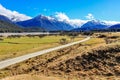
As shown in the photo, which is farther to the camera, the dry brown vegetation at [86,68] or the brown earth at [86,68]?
the brown earth at [86,68]

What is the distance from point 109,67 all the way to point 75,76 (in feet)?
19.6

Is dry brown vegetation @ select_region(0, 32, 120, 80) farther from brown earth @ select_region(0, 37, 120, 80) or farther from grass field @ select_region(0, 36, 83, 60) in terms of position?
grass field @ select_region(0, 36, 83, 60)

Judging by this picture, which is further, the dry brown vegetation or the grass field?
the grass field

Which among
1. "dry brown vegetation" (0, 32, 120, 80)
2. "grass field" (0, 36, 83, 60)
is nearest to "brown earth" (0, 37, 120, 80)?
"dry brown vegetation" (0, 32, 120, 80)

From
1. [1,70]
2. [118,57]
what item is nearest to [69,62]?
[118,57]

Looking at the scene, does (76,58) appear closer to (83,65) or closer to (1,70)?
(83,65)

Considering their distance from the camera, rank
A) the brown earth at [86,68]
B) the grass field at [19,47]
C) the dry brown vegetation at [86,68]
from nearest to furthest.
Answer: the dry brown vegetation at [86,68] → the brown earth at [86,68] → the grass field at [19,47]

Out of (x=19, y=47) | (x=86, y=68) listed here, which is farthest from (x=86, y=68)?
(x=19, y=47)

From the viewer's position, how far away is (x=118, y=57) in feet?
130

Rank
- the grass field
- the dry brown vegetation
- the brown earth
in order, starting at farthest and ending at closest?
the grass field
the brown earth
the dry brown vegetation

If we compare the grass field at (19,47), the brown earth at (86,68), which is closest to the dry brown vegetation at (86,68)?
the brown earth at (86,68)

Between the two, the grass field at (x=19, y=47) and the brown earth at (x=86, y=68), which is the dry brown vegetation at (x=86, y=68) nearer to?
the brown earth at (x=86, y=68)

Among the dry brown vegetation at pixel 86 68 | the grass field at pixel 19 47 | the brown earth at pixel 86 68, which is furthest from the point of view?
the grass field at pixel 19 47

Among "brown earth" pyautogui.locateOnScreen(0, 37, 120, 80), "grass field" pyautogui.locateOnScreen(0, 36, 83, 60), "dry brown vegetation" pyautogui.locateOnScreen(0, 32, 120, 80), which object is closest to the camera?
"dry brown vegetation" pyautogui.locateOnScreen(0, 32, 120, 80)
